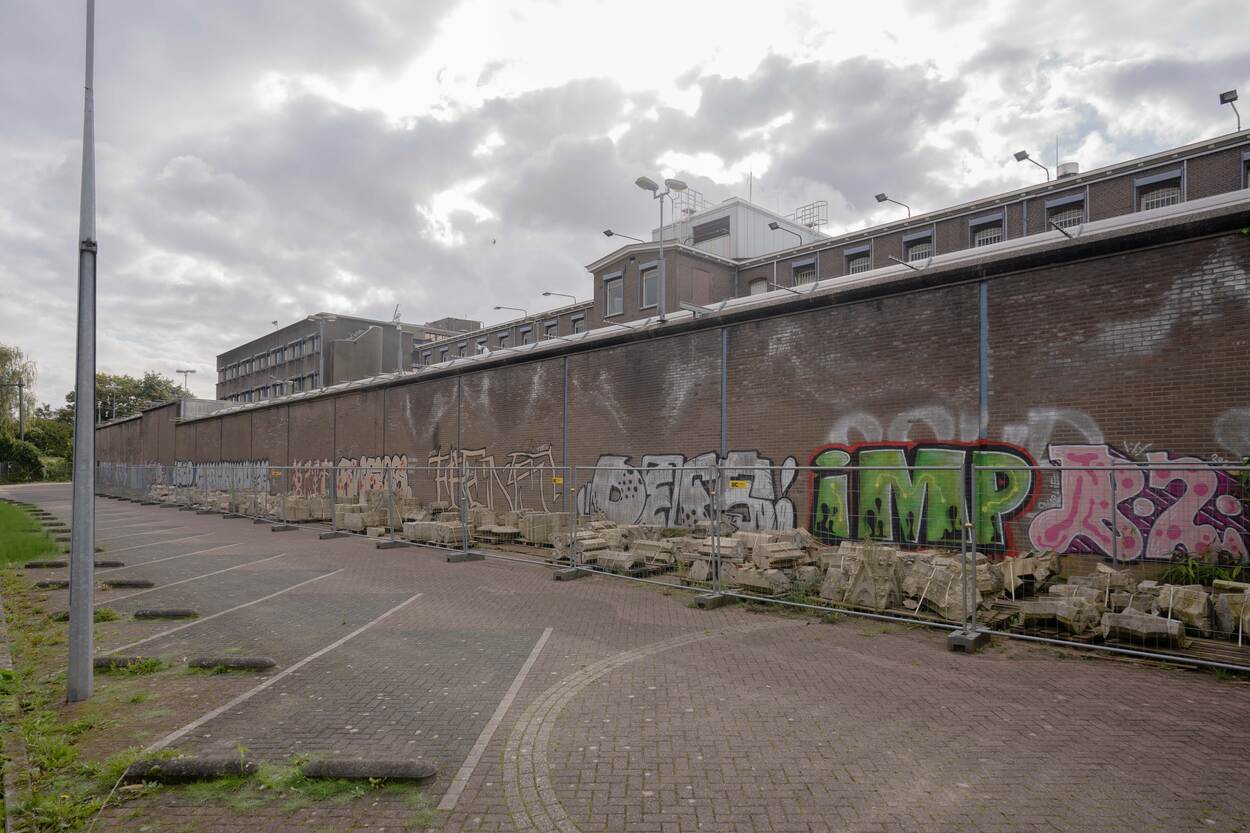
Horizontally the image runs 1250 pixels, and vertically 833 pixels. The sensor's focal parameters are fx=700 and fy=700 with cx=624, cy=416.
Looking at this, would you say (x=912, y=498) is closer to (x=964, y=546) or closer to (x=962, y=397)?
(x=962, y=397)

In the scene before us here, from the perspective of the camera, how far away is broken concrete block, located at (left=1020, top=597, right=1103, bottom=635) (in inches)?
307

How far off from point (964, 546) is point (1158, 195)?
27189mm

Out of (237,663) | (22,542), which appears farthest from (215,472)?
(237,663)

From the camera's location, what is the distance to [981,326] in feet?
39.7

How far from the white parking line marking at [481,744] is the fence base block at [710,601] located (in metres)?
3.28

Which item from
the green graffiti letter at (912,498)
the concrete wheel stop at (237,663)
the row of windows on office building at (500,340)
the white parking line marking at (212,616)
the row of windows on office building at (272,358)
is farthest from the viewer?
the row of windows on office building at (272,358)

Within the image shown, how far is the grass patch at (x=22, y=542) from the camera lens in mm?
15789

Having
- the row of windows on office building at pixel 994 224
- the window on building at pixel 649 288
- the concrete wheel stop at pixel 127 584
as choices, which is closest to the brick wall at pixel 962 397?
the concrete wheel stop at pixel 127 584

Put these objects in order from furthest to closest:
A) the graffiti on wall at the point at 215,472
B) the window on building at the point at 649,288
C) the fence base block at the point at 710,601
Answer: the graffiti on wall at the point at 215,472 < the window on building at the point at 649,288 < the fence base block at the point at 710,601

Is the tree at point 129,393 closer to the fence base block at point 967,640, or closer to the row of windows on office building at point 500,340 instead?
the row of windows on office building at point 500,340

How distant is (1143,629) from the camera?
7.28 meters

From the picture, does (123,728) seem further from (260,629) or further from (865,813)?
(865,813)

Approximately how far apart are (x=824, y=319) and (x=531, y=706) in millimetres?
10843

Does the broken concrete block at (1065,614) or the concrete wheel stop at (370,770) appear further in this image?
the broken concrete block at (1065,614)
